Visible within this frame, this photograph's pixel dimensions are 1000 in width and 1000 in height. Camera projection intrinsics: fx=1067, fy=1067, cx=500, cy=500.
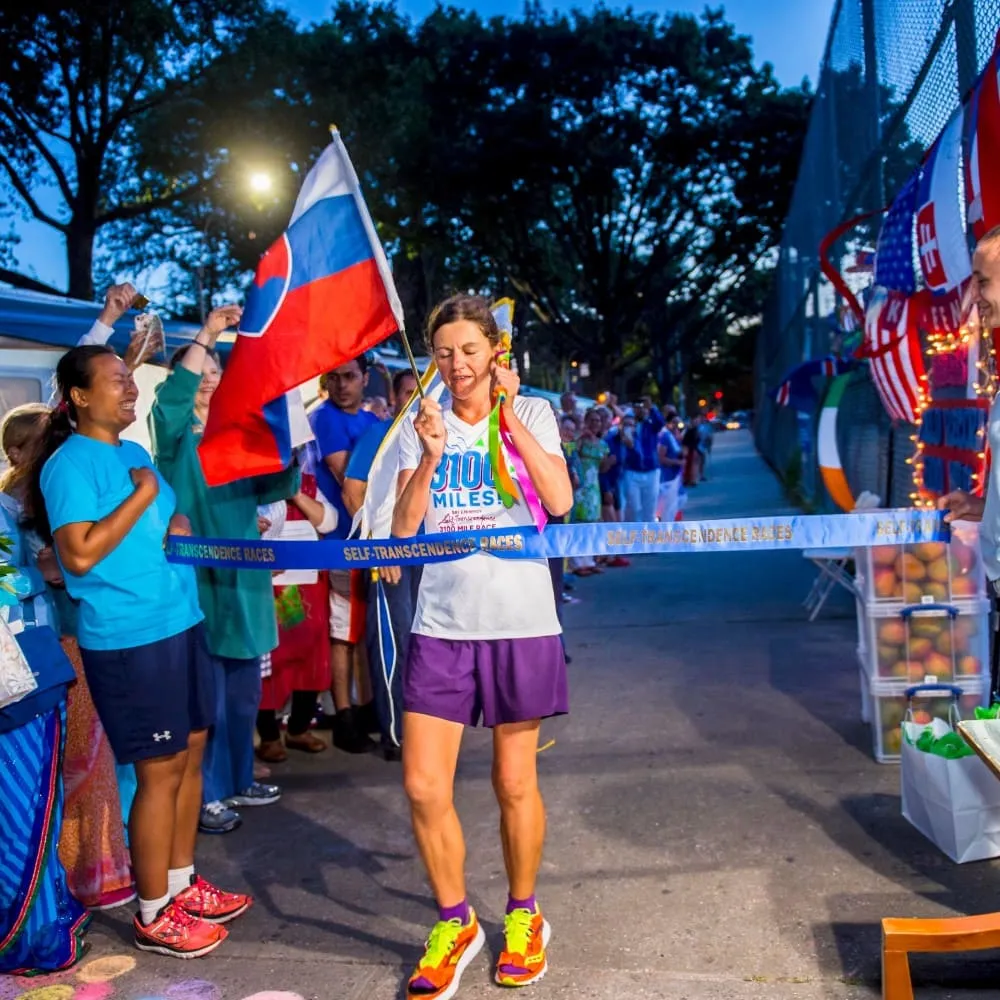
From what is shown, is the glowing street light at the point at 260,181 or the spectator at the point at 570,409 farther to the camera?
the glowing street light at the point at 260,181

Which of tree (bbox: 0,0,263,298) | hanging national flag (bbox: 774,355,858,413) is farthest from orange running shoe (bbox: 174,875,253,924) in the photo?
tree (bbox: 0,0,263,298)

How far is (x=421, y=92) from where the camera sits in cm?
2677

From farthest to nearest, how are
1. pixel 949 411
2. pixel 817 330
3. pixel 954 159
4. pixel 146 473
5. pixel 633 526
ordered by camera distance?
pixel 817 330
pixel 949 411
pixel 954 159
pixel 633 526
pixel 146 473

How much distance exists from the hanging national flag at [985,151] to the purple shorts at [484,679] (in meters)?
2.21

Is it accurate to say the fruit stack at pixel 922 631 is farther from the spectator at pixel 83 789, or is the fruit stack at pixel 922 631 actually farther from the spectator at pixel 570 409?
the spectator at pixel 570 409

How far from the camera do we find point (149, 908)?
3.52 m

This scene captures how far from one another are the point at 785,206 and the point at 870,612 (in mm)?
27902

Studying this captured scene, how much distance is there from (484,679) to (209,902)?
1405 mm

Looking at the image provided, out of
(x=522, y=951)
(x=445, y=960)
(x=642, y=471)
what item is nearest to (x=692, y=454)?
(x=642, y=471)

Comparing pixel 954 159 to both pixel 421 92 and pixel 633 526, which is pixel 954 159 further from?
pixel 421 92

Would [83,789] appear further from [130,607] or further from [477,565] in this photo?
[477,565]

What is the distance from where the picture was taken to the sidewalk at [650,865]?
3221 millimetres

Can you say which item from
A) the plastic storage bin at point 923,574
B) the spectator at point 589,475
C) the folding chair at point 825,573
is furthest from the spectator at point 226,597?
the spectator at point 589,475

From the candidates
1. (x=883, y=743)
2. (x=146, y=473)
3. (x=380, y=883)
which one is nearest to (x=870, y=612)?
(x=883, y=743)
